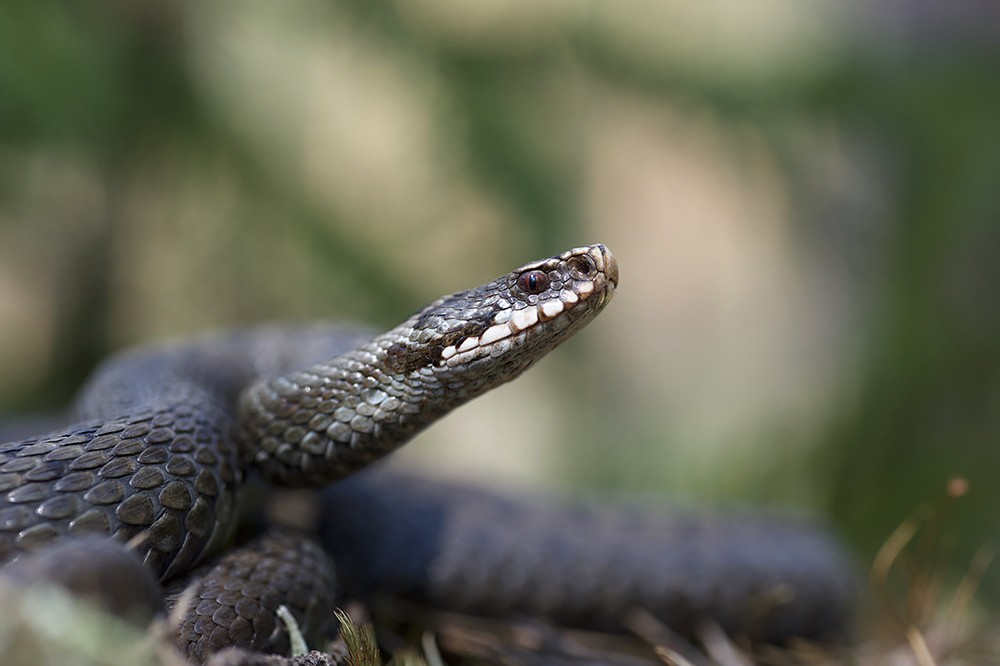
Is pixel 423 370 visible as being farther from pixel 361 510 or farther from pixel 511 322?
pixel 361 510

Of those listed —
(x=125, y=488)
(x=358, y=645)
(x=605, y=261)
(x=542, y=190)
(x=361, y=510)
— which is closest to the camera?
(x=358, y=645)

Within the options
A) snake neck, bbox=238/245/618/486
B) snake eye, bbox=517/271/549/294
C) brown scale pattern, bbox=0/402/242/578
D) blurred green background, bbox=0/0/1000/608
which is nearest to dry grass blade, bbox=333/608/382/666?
brown scale pattern, bbox=0/402/242/578

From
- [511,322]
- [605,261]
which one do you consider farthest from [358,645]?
[605,261]

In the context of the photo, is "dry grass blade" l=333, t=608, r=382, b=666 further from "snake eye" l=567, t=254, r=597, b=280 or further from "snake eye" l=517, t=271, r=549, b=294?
"snake eye" l=567, t=254, r=597, b=280

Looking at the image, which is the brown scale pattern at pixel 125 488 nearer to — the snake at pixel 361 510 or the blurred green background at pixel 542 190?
the snake at pixel 361 510

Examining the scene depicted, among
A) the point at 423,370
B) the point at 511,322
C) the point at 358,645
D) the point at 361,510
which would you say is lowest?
the point at 361,510

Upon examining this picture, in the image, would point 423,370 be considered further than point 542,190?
No

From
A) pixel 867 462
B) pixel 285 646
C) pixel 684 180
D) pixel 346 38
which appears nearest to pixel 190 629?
pixel 285 646
